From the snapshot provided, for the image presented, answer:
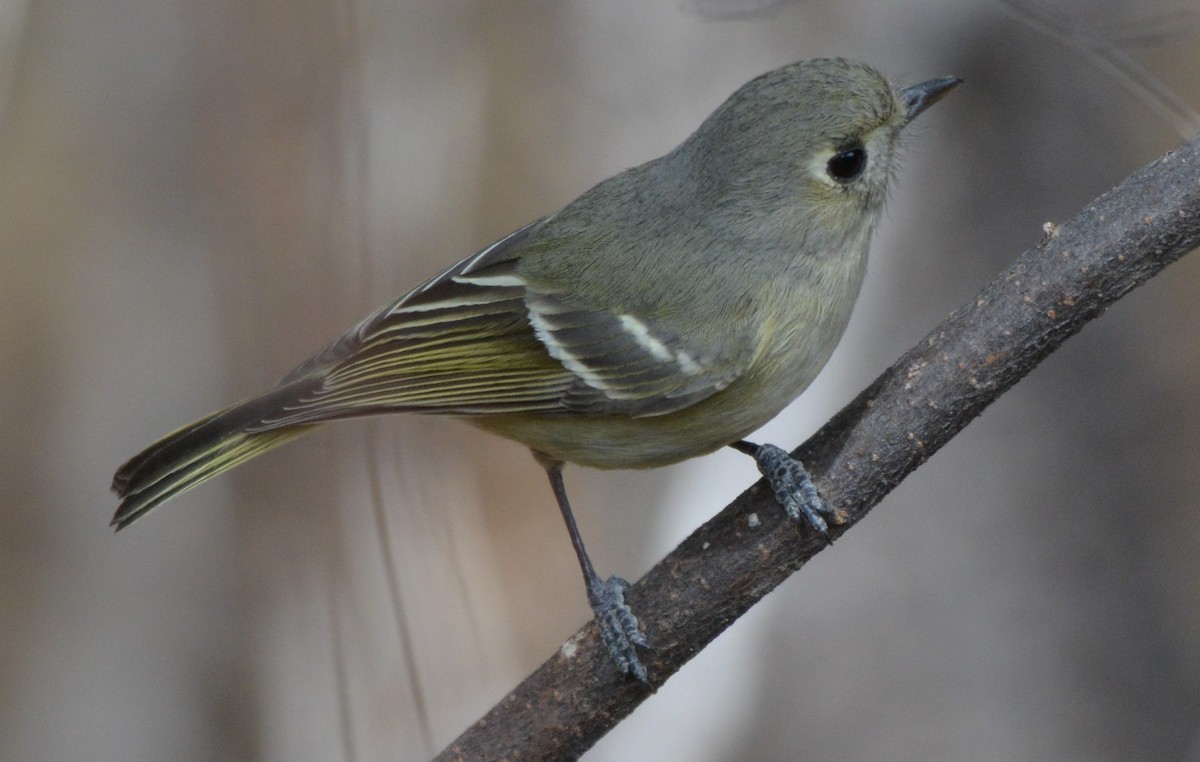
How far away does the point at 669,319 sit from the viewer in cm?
278

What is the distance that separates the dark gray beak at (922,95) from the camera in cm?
278

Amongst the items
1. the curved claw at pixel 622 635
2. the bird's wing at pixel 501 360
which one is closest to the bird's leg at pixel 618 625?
the curved claw at pixel 622 635

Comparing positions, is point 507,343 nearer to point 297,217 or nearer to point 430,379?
point 430,379

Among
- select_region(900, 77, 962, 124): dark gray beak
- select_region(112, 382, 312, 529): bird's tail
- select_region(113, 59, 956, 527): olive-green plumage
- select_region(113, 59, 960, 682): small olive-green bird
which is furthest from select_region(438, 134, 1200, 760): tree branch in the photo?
select_region(112, 382, 312, 529): bird's tail

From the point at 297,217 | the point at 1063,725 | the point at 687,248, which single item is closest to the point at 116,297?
the point at 297,217

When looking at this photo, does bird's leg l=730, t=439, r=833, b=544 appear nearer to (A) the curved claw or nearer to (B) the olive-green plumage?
(B) the olive-green plumage

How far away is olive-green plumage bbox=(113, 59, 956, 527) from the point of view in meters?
2.67

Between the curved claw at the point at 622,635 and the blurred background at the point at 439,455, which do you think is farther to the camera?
the blurred background at the point at 439,455

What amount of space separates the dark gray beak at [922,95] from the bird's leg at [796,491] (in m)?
0.95

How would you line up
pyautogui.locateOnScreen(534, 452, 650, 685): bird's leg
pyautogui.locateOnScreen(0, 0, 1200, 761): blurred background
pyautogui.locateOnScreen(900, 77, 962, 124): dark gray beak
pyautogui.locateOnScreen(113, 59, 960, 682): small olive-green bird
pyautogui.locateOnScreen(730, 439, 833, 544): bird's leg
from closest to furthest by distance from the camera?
pyautogui.locateOnScreen(730, 439, 833, 544): bird's leg
pyautogui.locateOnScreen(534, 452, 650, 685): bird's leg
pyautogui.locateOnScreen(113, 59, 960, 682): small olive-green bird
pyautogui.locateOnScreen(900, 77, 962, 124): dark gray beak
pyautogui.locateOnScreen(0, 0, 1200, 761): blurred background

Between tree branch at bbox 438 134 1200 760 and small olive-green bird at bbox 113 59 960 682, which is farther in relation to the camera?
small olive-green bird at bbox 113 59 960 682

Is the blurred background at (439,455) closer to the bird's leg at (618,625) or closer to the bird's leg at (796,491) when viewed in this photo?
the bird's leg at (618,625)

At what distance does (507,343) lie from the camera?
2.91 metres

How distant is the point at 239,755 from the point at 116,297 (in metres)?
2.03
